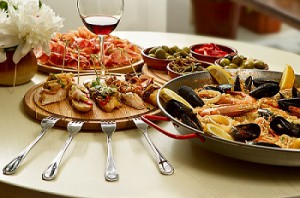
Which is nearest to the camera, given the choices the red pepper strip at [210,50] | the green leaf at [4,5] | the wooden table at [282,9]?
the green leaf at [4,5]

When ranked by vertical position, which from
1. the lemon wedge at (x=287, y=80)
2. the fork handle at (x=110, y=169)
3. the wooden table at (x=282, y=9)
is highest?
the lemon wedge at (x=287, y=80)

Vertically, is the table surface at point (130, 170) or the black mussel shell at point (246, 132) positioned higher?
the black mussel shell at point (246, 132)

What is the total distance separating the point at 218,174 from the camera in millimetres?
1209

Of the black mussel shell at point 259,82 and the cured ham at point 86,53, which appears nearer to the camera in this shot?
the black mussel shell at point 259,82

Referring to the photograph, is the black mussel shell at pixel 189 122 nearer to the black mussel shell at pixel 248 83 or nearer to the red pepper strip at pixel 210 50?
the black mussel shell at pixel 248 83

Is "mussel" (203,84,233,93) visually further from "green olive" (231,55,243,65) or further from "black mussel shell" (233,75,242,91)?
"green olive" (231,55,243,65)

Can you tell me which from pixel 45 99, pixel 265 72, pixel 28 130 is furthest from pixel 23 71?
pixel 265 72

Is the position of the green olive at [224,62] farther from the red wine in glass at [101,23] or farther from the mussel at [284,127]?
the mussel at [284,127]

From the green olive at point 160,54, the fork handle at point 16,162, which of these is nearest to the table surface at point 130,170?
the fork handle at point 16,162

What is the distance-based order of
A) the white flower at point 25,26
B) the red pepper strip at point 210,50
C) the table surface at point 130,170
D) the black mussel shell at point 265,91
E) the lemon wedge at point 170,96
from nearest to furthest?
the table surface at point 130,170, the lemon wedge at point 170,96, the black mussel shell at point 265,91, the white flower at point 25,26, the red pepper strip at point 210,50

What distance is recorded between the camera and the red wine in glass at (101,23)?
1646 mm

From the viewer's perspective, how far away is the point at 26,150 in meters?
1.26

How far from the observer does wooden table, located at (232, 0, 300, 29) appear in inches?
147

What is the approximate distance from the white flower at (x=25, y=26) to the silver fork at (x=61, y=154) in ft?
1.13
